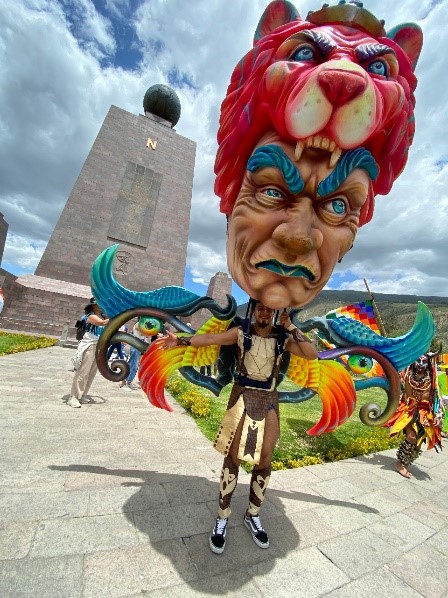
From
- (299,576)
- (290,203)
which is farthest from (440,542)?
(290,203)

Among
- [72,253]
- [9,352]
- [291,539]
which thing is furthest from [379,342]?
[72,253]

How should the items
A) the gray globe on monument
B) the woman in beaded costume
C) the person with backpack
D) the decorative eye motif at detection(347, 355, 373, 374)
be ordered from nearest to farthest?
the decorative eye motif at detection(347, 355, 373, 374)
the woman in beaded costume
the person with backpack
the gray globe on monument

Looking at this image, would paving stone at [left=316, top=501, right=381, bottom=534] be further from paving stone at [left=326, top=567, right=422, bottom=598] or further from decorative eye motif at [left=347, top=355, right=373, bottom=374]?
decorative eye motif at [left=347, top=355, right=373, bottom=374]

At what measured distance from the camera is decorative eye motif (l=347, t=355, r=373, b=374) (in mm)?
2596

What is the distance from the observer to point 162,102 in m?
20.7

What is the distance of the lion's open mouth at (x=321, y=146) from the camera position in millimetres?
1780

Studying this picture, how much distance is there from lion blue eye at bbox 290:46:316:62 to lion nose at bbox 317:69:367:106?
1.07ft

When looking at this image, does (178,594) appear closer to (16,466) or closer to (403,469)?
(16,466)

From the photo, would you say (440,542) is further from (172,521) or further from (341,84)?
(341,84)

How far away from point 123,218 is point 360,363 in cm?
1761

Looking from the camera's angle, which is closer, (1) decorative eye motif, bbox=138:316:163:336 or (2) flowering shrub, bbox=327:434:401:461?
A: (1) decorative eye motif, bbox=138:316:163:336

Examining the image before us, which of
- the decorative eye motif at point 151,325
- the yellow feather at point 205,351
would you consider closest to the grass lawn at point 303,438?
the yellow feather at point 205,351

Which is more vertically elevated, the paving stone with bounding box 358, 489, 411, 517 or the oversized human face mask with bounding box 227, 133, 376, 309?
the oversized human face mask with bounding box 227, 133, 376, 309

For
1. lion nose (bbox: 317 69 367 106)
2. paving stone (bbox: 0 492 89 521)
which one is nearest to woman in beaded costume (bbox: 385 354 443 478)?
lion nose (bbox: 317 69 367 106)
